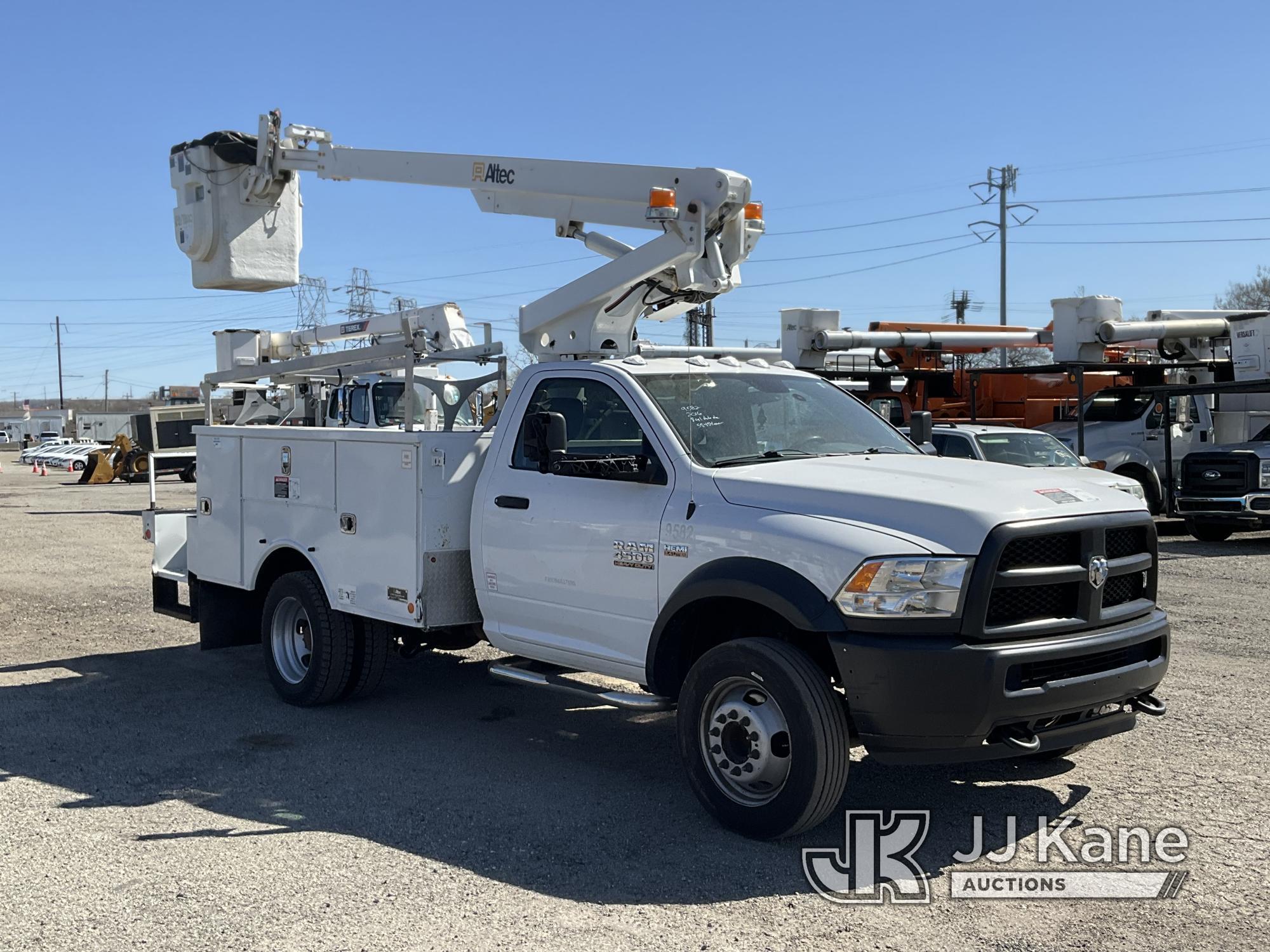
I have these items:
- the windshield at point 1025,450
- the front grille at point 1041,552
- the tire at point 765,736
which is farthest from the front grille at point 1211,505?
the tire at point 765,736

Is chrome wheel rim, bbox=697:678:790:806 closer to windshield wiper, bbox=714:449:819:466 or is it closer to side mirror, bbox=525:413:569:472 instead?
windshield wiper, bbox=714:449:819:466

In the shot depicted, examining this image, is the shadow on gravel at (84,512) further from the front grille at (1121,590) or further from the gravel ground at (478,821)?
the front grille at (1121,590)

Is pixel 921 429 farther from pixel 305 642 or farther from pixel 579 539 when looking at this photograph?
pixel 305 642

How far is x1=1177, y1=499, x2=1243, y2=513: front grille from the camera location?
54.9ft

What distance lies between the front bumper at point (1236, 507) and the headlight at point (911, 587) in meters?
13.6

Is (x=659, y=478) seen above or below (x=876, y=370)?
below

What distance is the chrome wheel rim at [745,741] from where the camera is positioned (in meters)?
5.21

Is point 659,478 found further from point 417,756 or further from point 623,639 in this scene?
point 417,756

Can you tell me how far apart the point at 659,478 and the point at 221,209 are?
529cm

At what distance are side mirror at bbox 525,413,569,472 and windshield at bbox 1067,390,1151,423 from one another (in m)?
15.8

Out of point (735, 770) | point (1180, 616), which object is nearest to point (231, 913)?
point (735, 770)

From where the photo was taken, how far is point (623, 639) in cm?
595

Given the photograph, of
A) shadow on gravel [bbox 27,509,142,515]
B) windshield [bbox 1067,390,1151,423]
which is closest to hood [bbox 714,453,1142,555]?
windshield [bbox 1067,390,1151,423]

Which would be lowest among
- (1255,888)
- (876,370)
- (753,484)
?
(1255,888)
